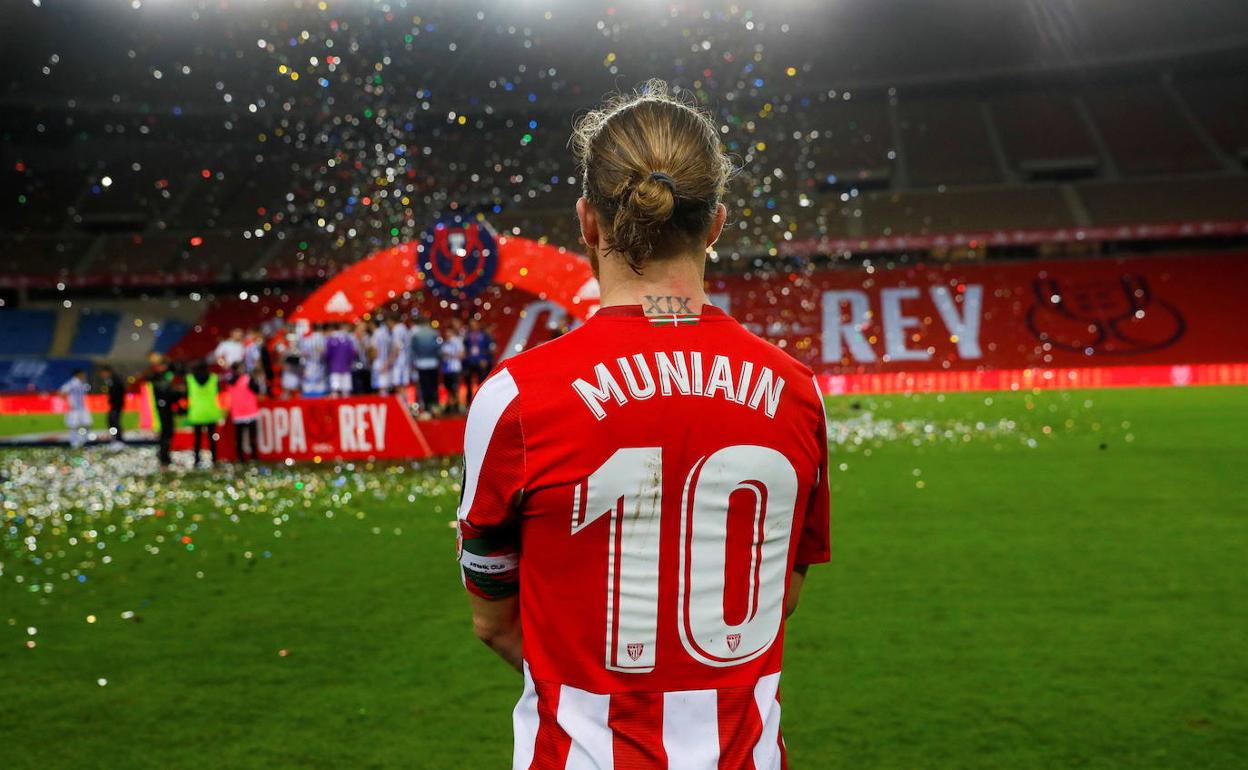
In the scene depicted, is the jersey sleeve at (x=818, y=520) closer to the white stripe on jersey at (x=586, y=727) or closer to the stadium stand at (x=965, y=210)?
the white stripe on jersey at (x=586, y=727)

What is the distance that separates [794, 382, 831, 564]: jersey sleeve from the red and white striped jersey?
13 centimetres

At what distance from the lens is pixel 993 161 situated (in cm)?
3741

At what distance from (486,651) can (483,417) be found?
4.30 meters

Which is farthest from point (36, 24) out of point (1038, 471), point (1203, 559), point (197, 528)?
point (1203, 559)

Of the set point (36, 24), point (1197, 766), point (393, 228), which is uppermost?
point (36, 24)

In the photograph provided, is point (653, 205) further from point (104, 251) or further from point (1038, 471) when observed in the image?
point (104, 251)

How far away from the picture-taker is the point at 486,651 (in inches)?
226

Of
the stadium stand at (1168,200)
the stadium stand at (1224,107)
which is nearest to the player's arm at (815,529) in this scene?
the stadium stand at (1168,200)

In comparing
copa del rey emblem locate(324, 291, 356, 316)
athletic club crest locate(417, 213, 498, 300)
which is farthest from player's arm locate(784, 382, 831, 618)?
copa del rey emblem locate(324, 291, 356, 316)

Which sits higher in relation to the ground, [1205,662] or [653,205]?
[653,205]

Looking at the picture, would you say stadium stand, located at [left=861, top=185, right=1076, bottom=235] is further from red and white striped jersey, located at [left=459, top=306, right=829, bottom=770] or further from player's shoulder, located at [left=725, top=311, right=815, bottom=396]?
red and white striped jersey, located at [left=459, top=306, right=829, bottom=770]

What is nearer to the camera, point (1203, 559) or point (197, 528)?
point (1203, 559)

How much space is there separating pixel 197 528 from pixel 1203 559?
773 centimetres

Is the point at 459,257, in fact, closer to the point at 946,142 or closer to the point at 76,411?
the point at 76,411
